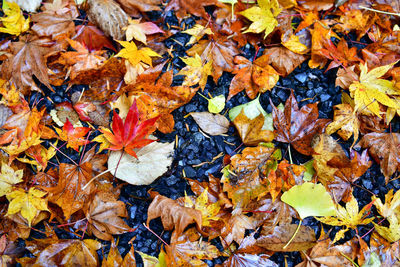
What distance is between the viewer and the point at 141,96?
1600 mm

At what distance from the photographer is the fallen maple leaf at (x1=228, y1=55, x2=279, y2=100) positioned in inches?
65.6

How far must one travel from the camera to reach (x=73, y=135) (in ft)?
5.12

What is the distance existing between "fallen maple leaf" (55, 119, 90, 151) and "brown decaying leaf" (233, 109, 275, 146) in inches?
30.5

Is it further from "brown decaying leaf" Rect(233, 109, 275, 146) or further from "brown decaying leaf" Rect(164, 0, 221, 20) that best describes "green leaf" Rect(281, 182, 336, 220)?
"brown decaying leaf" Rect(164, 0, 221, 20)

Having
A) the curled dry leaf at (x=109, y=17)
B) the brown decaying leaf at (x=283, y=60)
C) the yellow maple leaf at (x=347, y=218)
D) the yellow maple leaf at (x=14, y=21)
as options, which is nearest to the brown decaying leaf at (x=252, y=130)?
the brown decaying leaf at (x=283, y=60)

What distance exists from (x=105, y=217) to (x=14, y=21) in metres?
1.20

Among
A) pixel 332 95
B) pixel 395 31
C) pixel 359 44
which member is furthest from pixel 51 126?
pixel 395 31

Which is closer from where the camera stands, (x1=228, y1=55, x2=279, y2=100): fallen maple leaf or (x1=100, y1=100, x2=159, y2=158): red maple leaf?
(x1=100, y1=100, x2=159, y2=158): red maple leaf

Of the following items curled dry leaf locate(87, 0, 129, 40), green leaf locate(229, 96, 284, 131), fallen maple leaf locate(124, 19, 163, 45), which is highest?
curled dry leaf locate(87, 0, 129, 40)

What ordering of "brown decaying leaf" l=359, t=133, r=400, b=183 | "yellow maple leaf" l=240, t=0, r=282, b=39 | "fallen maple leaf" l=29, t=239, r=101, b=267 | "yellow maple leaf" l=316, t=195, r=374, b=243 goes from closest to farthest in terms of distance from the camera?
"fallen maple leaf" l=29, t=239, r=101, b=267, "yellow maple leaf" l=316, t=195, r=374, b=243, "brown decaying leaf" l=359, t=133, r=400, b=183, "yellow maple leaf" l=240, t=0, r=282, b=39

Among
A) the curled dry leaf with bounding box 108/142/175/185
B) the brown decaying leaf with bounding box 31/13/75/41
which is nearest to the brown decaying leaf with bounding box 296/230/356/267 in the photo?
the curled dry leaf with bounding box 108/142/175/185

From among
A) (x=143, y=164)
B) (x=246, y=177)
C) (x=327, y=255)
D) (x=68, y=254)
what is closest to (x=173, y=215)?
(x=143, y=164)

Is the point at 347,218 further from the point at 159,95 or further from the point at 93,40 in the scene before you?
the point at 93,40

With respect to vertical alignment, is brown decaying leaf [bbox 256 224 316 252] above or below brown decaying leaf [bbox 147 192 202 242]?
below
